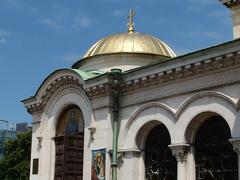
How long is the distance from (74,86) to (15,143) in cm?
2495

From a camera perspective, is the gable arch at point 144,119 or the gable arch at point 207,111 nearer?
the gable arch at point 207,111

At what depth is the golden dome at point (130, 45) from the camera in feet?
74.7

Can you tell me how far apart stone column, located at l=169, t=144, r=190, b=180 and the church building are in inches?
1.4

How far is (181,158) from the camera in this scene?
54.7ft

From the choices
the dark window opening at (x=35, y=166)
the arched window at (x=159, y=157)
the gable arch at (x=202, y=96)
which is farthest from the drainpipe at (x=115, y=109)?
the dark window opening at (x=35, y=166)

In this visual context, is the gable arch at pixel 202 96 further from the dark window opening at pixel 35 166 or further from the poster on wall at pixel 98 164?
the dark window opening at pixel 35 166

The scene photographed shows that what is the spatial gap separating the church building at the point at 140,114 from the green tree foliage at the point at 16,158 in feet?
65.4

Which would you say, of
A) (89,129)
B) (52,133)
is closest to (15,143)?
(52,133)

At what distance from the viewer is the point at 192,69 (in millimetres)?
16531

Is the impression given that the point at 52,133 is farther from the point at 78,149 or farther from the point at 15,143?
the point at 15,143

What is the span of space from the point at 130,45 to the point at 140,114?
5.36 metres

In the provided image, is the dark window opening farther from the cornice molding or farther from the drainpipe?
the drainpipe

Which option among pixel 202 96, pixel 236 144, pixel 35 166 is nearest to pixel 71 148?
pixel 35 166

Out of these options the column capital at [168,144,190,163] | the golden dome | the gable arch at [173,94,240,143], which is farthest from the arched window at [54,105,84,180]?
the gable arch at [173,94,240,143]
